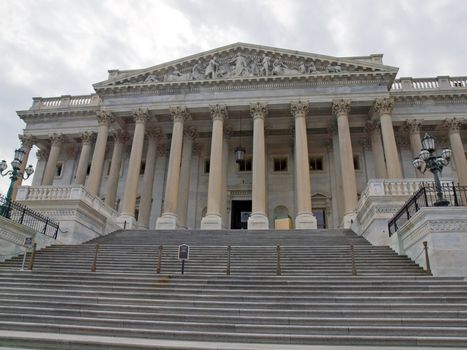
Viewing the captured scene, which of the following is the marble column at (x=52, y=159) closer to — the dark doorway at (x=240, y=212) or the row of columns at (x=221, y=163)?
the row of columns at (x=221, y=163)

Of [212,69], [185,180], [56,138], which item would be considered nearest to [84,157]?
[56,138]

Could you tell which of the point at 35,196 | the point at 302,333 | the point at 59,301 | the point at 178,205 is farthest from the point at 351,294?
the point at 178,205

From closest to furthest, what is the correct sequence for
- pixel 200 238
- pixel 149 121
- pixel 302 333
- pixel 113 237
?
pixel 302 333 → pixel 200 238 → pixel 113 237 → pixel 149 121

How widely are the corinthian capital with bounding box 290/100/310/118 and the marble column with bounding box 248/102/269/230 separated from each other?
2.18 m

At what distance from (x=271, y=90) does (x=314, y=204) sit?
10.8 meters

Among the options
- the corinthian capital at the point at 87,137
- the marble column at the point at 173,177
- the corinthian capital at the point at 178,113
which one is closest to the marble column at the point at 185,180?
the marble column at the point at 173,177

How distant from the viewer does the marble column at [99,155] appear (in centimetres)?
2625

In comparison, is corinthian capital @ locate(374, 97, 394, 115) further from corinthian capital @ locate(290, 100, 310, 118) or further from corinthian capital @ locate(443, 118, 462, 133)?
corinthian capital @ locate(443, 118, 462, 133)

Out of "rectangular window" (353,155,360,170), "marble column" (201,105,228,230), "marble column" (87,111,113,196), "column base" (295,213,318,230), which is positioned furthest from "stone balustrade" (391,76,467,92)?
"marble column" (87,111,113,196)

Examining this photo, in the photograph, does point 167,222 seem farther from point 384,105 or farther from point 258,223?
point 384,105

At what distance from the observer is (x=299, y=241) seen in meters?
17.7

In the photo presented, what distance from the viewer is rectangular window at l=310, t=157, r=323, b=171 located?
32.9 meters

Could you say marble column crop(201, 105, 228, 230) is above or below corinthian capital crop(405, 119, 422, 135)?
below

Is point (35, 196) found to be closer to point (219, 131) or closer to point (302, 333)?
point (219, 131)
